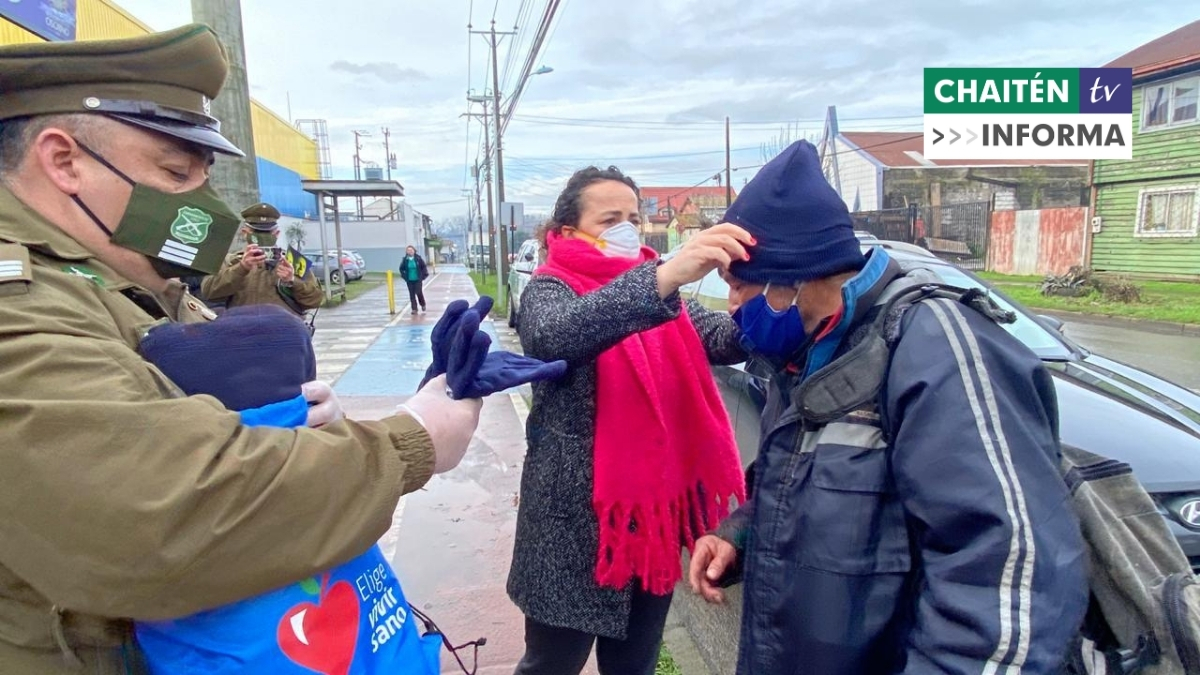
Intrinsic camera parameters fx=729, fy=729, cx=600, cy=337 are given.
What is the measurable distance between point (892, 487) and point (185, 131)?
1.29m

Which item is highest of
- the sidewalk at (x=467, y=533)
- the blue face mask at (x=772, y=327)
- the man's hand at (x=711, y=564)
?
the blue face mask at (x=772, y=327)

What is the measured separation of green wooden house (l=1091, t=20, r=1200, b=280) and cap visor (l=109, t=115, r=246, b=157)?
70.3 feet

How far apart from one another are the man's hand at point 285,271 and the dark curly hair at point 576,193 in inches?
158

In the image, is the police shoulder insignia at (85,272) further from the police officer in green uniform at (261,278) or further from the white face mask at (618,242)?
the police officer in green uniform at (261,278)

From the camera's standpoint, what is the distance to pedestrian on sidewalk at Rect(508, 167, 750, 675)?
6.45 feet

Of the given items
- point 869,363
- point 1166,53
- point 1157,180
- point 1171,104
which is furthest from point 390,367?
point 1166,53

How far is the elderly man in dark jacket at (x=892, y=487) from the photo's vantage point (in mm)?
1042

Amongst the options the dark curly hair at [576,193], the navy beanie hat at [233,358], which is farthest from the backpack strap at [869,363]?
the dark curly hair at [576,193]

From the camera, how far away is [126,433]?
2.79 feet

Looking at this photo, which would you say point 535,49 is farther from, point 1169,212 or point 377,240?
point 377,240

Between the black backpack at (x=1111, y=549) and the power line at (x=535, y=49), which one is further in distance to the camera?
the power line at (x=535, y=49)

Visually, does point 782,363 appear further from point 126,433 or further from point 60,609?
point 60,609

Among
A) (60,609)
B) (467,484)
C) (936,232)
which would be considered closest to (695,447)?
(60,609)
